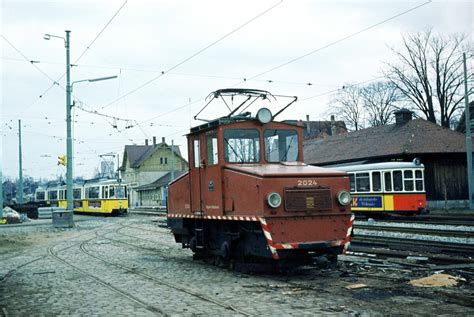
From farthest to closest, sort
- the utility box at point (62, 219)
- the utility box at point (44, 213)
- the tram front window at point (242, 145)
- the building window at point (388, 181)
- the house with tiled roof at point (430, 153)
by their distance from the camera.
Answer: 1. the utility box at point (44, 213)
2. the house with tiled roof at point (430, 153)
3. the utility box at point (62, 219)
4. the building window at point (388, 181)
5. the tram front window at point (242, 145)

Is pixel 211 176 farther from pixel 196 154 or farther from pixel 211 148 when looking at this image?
pixel 196 154

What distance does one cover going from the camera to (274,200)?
971 cm

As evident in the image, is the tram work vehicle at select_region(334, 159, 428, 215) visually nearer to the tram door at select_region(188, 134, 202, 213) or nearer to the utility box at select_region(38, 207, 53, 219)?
the tram door at select_region(188, 134, 202, 213)

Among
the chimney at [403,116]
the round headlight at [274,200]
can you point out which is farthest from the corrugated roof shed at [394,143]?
the round headlight at [274,200]

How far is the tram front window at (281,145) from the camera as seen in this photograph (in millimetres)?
11547

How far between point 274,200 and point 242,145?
2.07 metres

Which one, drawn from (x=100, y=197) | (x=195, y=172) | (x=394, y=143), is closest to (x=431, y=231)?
(x=195, y=172)

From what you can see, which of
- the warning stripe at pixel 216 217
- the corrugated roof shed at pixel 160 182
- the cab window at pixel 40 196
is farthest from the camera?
the corrugated roof shed at pixel 160 182

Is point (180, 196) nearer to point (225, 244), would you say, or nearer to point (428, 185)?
point (225, 244)

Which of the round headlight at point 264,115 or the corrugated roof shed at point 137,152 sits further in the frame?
the corrugated roof shed at point 137,152

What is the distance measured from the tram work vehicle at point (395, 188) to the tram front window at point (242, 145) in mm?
17356

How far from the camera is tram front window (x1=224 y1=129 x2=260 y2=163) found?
11312 millimetres

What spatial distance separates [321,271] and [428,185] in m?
30.6

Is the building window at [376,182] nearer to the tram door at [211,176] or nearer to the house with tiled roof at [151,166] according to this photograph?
the tram door at [211,176]
